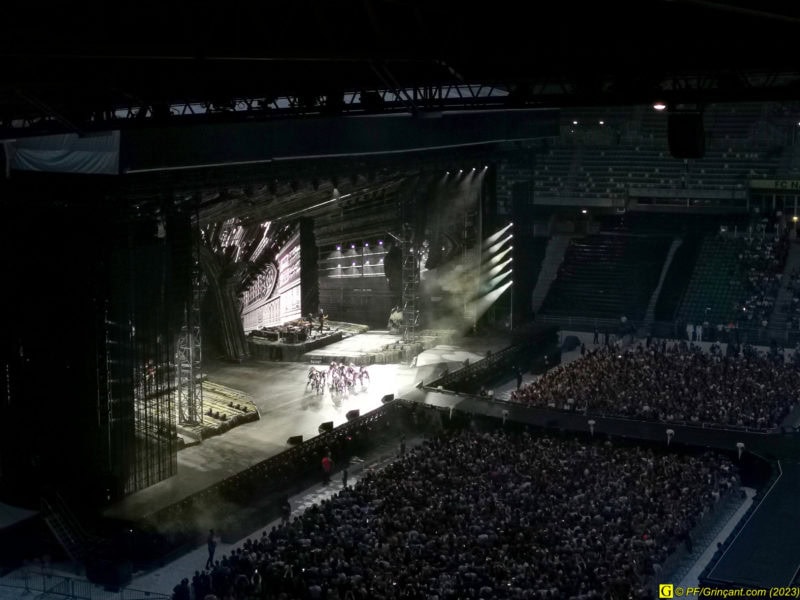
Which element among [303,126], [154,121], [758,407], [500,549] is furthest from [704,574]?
[303,126]

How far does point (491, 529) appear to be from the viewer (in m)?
19.5

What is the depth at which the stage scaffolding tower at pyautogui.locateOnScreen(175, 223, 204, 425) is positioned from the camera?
2709 centimetres

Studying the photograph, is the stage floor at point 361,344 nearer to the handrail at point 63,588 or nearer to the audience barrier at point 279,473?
the audience barrier at point 279,473

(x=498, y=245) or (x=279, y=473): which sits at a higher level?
(x=498, y=245)

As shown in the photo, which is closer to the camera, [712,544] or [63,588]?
[63,588]

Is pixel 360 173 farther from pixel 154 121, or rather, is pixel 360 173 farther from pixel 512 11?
pixel 512 11

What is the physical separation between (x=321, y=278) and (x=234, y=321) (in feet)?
18.4

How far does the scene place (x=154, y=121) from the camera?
1648 cm

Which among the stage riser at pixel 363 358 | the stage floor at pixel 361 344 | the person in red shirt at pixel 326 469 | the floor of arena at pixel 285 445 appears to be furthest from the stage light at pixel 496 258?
the person in red shirt at pixel 326 469

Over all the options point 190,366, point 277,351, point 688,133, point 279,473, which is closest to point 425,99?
point 688,133

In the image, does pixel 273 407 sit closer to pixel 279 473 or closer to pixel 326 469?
pixel 326 469

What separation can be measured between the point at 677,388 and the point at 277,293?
15.2 meters

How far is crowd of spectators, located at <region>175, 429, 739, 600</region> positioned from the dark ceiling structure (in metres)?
7.23

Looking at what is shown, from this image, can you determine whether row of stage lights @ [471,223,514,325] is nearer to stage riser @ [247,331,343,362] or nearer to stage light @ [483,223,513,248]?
stage light @ [483,223,513,248]
